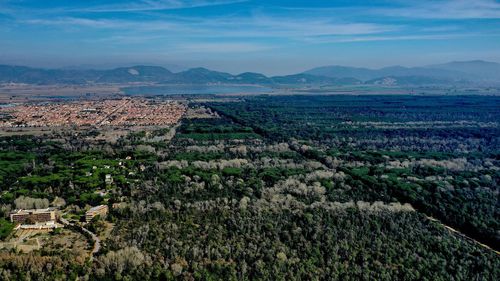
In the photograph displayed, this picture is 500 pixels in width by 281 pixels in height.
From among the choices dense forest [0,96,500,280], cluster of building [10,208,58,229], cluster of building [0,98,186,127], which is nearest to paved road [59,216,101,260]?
dense forest [0,96,500,280]

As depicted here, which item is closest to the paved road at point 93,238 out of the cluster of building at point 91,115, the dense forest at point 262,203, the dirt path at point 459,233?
the dense forest at point 262,203

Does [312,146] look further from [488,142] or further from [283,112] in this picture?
[283,112]

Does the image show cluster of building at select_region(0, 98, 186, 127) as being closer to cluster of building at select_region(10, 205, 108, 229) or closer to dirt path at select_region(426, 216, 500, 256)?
cluster of building at select_region(10, 205, 108, 229)

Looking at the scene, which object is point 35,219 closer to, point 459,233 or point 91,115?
point 459,233

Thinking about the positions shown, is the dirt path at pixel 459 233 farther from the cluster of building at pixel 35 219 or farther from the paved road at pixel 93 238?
the cluster of building at pixel 35 219

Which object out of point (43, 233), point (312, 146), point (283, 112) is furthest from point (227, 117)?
point (43, 233)
